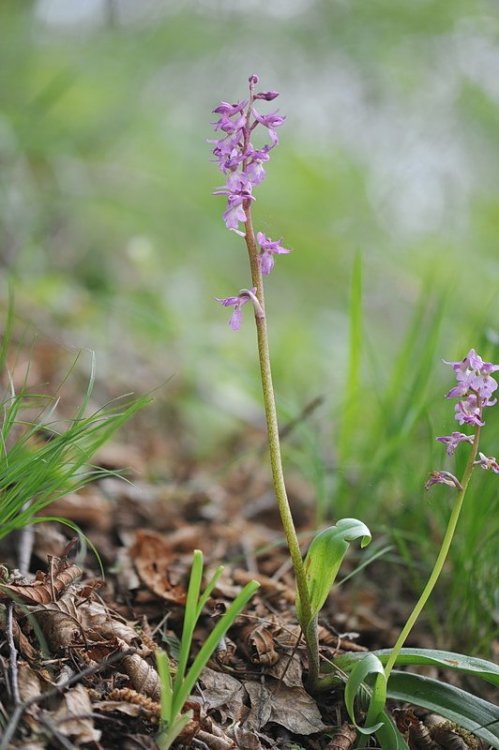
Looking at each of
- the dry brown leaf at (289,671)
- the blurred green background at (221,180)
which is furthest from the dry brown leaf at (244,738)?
the blurred green background at (221,180)

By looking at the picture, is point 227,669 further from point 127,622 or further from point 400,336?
point 400,336

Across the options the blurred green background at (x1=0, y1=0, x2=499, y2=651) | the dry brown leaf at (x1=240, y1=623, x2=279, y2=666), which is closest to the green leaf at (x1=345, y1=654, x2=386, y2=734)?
the dry brown leaf at (x1=240, y1=623, x2=279, y2=666)

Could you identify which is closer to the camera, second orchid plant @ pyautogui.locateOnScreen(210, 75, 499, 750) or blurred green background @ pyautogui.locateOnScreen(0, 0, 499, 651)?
second orchid plant @ pyautogui.locateOnScreen(210, 75, 499, 750)

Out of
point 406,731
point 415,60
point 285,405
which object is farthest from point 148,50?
point 406,731

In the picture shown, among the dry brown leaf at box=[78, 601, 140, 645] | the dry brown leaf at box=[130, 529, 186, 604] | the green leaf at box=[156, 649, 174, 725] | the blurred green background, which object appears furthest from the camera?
the blurred green background

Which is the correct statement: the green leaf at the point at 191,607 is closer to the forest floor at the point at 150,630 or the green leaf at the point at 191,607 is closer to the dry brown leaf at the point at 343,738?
the forest floor at the point at 150,630

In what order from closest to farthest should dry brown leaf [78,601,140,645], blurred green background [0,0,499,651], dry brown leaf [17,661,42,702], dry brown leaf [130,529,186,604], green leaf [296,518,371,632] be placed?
dry brown leaf [17,661,42,702] → green leaf [296,518,371,632] → dry brown leaf [78,601,140,645] → dry brown leaf [130,529,186,604] → blurred green background [0,0,499,651]

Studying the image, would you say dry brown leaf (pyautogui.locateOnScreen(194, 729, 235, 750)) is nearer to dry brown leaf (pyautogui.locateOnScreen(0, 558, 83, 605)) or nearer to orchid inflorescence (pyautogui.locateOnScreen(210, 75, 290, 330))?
dry brown leaf (pyautogui.locateOnScreen(0, 558, 83, 605))
